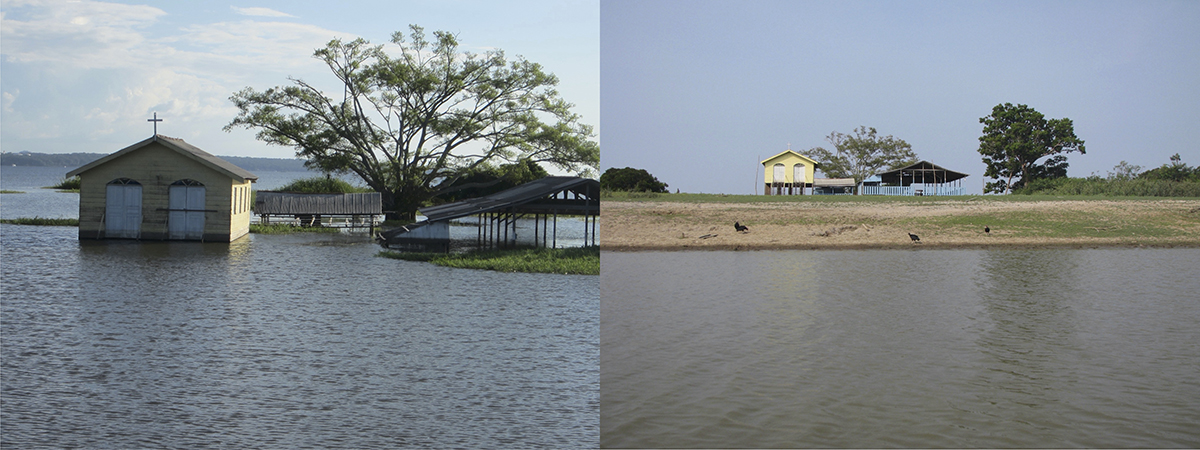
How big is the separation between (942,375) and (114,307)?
13.3m

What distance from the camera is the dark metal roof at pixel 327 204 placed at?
39.5 m

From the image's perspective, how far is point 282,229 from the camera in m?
36.7

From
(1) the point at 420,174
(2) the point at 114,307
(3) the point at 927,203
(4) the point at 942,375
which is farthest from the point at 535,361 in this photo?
(1) the point at 420,174

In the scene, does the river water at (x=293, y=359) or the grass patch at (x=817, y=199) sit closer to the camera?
the river water at (x=293, y=359)

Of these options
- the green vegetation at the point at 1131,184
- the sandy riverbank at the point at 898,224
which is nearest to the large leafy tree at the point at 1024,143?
the green vegetation at the point at 1131,184

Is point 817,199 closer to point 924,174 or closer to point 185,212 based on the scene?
point 924,174

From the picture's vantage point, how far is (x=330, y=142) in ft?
142

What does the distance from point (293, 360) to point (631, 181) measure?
1054 inches

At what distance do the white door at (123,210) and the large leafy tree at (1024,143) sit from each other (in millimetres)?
42968

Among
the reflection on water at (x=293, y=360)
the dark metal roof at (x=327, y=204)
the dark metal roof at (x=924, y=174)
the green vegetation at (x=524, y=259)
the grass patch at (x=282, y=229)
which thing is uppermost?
the dark metal roof at (x=924, y=174)

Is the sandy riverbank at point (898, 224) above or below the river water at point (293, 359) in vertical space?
above

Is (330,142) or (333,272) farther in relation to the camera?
(330,142)

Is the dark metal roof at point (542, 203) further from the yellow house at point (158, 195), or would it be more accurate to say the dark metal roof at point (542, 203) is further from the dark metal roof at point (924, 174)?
the dark metal roof at point (924, 174)

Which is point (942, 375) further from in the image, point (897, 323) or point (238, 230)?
point (238, 230)
